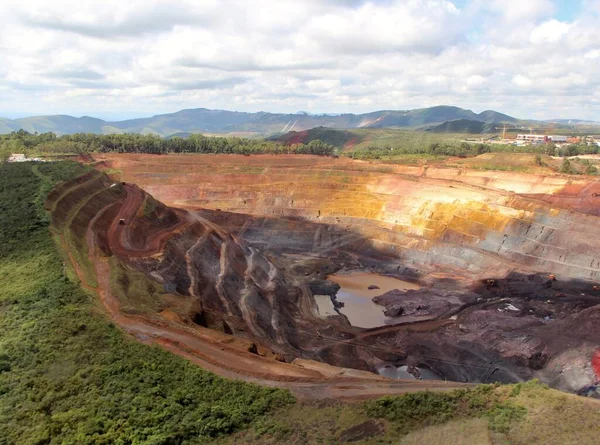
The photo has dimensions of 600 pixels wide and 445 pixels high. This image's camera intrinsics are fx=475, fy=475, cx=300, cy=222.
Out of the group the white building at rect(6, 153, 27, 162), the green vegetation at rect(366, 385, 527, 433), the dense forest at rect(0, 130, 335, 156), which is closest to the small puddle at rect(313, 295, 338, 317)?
the green vegetation at rect(366, 385, 527, 433)

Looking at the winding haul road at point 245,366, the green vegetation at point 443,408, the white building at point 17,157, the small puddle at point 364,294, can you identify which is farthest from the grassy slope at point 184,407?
the white building at point 17,157

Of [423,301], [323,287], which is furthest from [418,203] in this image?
[423,301]

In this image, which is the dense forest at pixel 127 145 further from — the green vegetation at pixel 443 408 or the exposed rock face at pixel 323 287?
the green vegetation at pixel 443 408

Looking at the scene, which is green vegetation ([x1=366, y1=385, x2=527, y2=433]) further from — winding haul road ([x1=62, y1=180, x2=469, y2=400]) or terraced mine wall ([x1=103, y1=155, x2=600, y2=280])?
terraced mine wall ([x1=103, y1=155, x2=600, y2=280])

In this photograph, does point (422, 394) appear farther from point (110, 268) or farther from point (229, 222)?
point (229, 222)

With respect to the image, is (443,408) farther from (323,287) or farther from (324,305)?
(323,287)

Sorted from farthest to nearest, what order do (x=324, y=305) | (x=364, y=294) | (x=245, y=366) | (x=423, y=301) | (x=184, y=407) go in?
(x=364, y=294)
(x=324, y=305)
(x=423, y=301)
(x=245, y=366)
(x=184, y=407)
